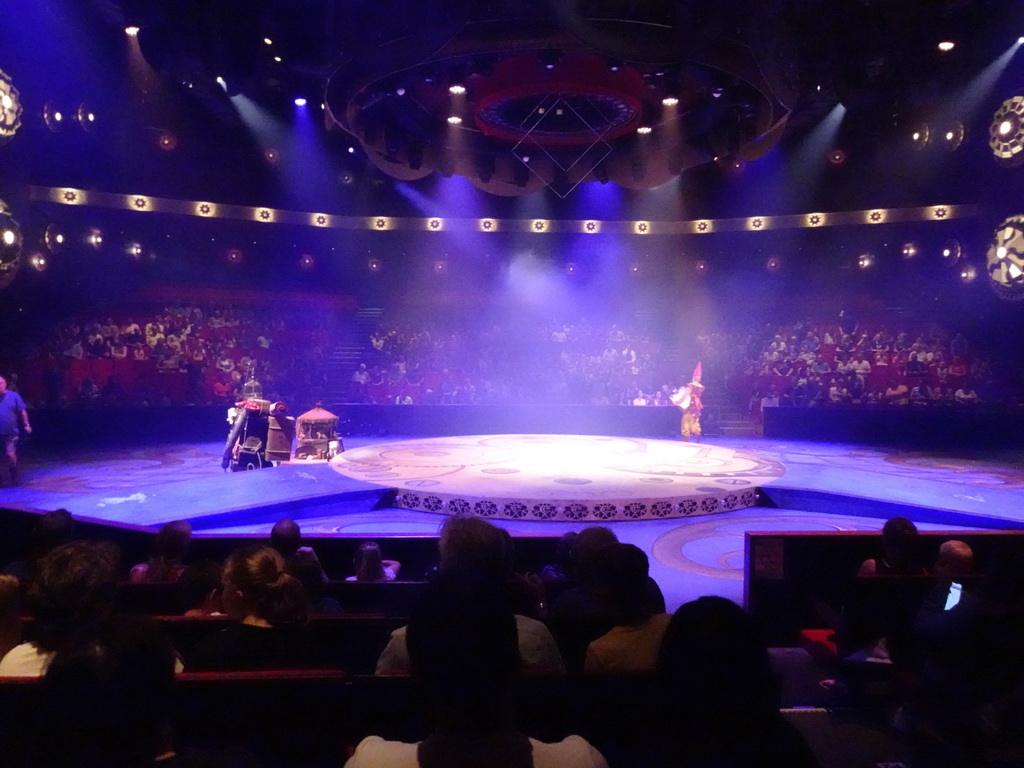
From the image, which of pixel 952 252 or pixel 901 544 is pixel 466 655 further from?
pixel 952 252

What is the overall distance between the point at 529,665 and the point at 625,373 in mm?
16347

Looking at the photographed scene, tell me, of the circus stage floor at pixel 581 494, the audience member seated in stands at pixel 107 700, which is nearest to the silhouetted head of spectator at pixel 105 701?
the audience member seated in stands at pixel 107 700

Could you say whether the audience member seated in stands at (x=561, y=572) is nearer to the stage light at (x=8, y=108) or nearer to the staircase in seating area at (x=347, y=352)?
the stage light at (x=8, y=108)

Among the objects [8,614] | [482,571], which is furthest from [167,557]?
[482,571]

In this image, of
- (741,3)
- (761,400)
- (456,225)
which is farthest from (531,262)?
(741,3)

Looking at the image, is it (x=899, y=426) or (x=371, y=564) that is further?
(x=899, y=426)

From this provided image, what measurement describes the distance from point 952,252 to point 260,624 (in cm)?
1855

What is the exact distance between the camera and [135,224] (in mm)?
17156

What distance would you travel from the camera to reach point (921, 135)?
15195 mm

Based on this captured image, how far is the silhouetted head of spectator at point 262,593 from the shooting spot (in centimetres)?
223

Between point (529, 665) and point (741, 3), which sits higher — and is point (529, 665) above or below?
below

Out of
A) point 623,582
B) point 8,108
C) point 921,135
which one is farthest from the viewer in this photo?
point 921,135

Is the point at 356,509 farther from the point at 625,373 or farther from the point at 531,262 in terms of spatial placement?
the point at 531,262

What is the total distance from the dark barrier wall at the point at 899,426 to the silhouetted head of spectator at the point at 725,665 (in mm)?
14959
